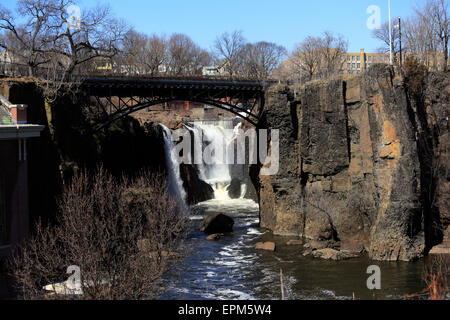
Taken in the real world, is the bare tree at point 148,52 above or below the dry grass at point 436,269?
above

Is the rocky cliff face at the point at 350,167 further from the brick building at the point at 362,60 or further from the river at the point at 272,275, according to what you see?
the brick building at the point at 362,60

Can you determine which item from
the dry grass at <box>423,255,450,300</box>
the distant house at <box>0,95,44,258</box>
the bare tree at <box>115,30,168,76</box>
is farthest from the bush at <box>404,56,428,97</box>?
the bare tree at <box>115,30,168,76</box>

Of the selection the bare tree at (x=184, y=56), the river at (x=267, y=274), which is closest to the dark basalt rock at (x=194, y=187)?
the river at (x=267, y=274)

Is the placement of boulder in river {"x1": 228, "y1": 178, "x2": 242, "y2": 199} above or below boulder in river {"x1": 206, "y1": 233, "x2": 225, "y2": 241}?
above

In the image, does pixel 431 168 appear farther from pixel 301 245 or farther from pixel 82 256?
pixel 82 256

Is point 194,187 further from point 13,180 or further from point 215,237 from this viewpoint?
point 13,180

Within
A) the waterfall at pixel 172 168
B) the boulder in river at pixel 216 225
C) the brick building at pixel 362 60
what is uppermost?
the brick building at pixel 362 60

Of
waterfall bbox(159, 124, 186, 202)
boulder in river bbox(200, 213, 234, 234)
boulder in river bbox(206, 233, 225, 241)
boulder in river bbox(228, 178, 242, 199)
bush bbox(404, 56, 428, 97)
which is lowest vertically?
boulder in river bbox(206, 233, 225, 241)

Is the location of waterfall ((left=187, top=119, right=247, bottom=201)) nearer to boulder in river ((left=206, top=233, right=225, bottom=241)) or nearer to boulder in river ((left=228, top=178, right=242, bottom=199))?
boulder in river ((left=228, top=178, right=242, bottom=199))

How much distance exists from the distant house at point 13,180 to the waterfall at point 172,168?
24.1 m

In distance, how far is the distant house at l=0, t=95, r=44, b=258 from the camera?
21812 millimetres

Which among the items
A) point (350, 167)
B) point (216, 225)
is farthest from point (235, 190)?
point (350, 167)

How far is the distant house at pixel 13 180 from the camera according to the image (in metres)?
21.8

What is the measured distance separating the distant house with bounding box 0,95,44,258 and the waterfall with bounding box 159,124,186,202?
24.1 meters
